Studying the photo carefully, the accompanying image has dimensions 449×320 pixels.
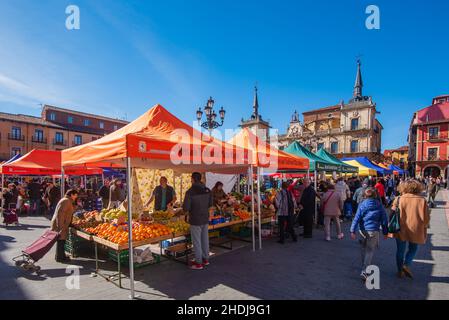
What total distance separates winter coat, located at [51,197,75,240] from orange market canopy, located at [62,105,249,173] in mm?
880

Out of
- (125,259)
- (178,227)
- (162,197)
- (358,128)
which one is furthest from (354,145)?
(125,259)

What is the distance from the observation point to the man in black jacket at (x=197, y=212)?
460 cm

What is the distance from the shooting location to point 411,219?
13.3ft

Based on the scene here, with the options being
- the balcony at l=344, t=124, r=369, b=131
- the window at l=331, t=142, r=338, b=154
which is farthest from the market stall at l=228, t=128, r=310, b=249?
the window at l=331, t=142, r=338, b=154

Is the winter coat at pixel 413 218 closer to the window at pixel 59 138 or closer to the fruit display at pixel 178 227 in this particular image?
the fruit display at pixel 178 227

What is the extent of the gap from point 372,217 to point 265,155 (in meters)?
2.80

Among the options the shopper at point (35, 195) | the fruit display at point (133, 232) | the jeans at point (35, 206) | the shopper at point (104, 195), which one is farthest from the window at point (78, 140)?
the fruit display at point (133, 232)

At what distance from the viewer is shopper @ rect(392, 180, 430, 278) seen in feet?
13.1

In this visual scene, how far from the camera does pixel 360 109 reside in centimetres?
4984

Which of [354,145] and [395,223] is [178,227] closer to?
[395,223]

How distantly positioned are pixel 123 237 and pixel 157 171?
19.5 ft

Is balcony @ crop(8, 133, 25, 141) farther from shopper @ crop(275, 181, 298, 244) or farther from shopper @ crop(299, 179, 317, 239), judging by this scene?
shopper @ crop(299, 179, 317, 239)
